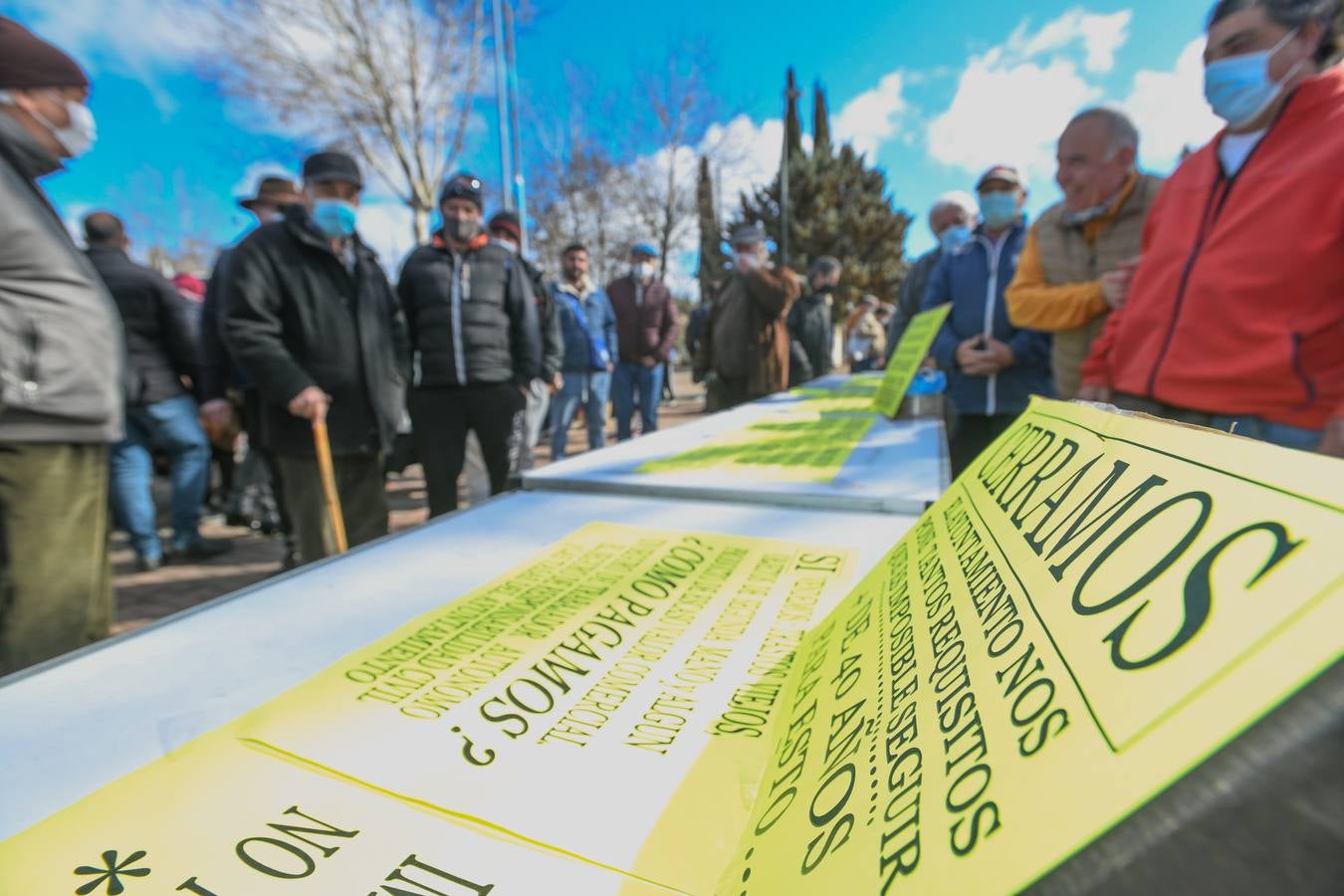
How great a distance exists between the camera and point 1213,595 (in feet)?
0.93

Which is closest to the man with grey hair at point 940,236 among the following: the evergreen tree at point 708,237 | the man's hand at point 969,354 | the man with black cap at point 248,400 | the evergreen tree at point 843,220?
the man's hand at point 969,354

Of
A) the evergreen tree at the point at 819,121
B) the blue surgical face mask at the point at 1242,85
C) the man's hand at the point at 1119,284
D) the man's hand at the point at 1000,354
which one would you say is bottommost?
the man's hand at the point at 1000,354

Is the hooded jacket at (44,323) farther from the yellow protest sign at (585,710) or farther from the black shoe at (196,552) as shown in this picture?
the black shoe at (196,552)

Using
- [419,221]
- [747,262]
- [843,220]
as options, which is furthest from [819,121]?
[747,262]

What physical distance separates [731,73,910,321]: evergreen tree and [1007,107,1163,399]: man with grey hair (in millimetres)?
21466

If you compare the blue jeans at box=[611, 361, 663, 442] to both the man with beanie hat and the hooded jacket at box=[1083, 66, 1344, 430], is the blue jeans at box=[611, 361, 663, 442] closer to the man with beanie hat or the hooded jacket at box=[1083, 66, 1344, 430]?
the man with beanie hat

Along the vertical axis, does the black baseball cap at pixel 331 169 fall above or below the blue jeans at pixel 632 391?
above

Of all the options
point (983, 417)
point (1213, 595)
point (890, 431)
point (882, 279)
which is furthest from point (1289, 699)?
point (882, 279)

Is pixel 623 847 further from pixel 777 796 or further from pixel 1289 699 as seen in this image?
pixel 1289 699

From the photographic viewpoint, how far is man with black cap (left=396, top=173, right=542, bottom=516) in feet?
9.53

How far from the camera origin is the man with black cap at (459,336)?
9.53 ft

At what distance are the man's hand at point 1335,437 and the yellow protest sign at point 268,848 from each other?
1482 mm

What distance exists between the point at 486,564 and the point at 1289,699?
3.03 feet

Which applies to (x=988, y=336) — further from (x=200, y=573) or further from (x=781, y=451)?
(x=200, y=573)
